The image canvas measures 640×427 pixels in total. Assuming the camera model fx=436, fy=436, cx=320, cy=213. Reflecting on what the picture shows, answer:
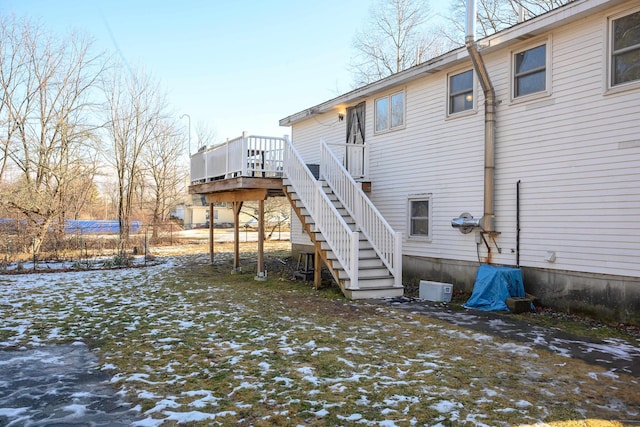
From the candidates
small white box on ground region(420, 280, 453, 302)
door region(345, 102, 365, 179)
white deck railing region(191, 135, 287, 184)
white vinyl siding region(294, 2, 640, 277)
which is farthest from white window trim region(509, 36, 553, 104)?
white deck railing region(191, 135, 287, 184)

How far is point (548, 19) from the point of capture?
7.49 metres

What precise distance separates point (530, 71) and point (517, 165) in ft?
5.81

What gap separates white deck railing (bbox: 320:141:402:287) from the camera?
9227mm

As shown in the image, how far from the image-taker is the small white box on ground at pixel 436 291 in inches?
344

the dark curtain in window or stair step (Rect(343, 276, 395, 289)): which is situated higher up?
the dark curtain in window

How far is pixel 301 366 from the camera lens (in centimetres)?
479

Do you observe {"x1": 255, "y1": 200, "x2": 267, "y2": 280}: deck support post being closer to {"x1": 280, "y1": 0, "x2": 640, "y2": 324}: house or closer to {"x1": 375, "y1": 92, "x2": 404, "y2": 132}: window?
{"x1": 280, "y1": 0, "x2": 640, "y2": 324}: house

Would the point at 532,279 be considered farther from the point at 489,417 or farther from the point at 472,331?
the point at 489,417

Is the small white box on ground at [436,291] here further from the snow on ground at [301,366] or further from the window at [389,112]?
the window at [389,112]

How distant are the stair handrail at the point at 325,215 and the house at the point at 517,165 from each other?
0.07m

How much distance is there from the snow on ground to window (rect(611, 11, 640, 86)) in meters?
4.10

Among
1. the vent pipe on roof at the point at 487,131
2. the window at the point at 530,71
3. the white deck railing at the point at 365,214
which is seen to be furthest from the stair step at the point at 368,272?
the window at the point at 530,71

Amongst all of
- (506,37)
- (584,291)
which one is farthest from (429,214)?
(506,37)

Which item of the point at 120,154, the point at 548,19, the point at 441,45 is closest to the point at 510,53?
the point at 548,19
